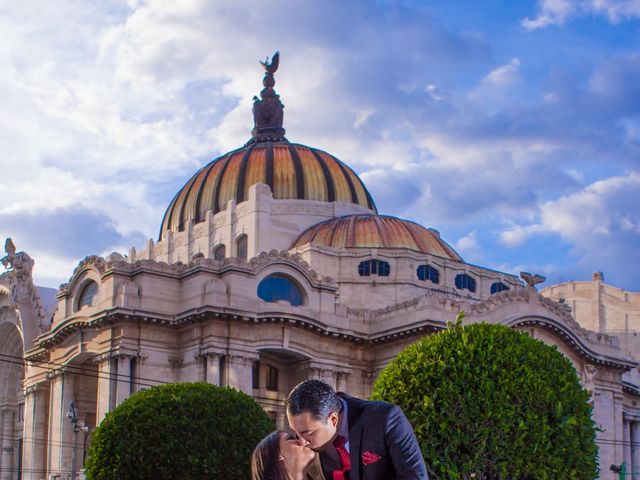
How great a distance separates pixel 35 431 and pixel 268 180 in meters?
23.5

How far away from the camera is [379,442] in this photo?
6281mm

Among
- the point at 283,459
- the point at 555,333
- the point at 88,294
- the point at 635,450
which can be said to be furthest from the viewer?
the point at 635,450

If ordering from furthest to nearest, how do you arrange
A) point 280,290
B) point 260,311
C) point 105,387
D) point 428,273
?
point 428,273, point 280,290, point 260,311, point 105,387

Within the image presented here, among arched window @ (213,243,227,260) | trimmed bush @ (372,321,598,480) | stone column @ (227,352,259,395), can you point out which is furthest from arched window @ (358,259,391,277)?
trimmed bush @ (372,321,598,480)

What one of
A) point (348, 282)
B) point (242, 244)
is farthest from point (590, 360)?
point (242, 244)

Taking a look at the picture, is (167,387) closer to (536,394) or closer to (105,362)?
(536,394)

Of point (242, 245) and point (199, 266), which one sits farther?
point (242, 245)

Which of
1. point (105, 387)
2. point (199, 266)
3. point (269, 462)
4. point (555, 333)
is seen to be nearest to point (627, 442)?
point (555, 333)

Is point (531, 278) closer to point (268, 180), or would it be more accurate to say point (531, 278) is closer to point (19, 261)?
point (268, 180)

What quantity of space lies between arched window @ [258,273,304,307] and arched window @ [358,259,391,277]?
388 inches

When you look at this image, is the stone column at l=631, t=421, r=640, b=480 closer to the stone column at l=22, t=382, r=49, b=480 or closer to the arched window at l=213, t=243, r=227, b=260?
the arched window at l=213, t=243, r=227, b=260

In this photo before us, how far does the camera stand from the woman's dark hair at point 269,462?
593cm

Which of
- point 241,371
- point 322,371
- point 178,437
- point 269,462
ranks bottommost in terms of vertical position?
point 269,462

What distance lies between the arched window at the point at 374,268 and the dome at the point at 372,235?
1189 mm
